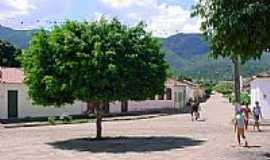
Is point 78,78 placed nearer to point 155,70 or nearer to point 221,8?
point 155,70

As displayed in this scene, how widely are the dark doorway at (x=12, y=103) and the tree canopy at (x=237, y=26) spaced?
27.5 m

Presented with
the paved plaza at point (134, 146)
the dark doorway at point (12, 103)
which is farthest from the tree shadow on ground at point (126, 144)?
the dark doorway at point (12, 103)

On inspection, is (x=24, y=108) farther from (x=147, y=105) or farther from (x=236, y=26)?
(x=236, y=26)

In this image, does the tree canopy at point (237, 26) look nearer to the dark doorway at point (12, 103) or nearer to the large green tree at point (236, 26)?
the large green tree at point (236, 26)

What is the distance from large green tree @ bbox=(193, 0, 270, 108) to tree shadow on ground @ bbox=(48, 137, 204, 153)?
6.29 m

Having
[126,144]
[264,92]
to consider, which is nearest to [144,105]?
[264,92]

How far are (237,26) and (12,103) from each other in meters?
29.9

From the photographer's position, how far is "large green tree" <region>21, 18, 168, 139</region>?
23.7m

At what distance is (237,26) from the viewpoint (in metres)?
15.4

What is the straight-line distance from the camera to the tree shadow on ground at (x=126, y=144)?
22.7 metres

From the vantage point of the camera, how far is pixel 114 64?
78.1 feet

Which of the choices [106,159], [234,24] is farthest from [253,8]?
[106,159]

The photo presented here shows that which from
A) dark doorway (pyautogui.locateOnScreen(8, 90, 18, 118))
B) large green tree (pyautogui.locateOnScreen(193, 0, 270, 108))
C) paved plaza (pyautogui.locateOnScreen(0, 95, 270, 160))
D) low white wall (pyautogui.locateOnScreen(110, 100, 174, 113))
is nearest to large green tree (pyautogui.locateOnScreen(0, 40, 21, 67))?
low white wall (pyautogui.locateOnScreen(110, 100, 174, 113))

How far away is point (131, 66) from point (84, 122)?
55.0 ft
